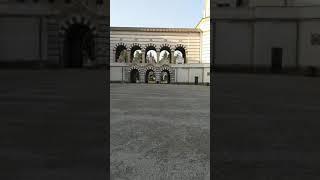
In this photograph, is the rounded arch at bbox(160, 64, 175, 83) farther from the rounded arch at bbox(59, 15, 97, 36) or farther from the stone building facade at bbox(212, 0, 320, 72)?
the rounded arch at bbox(59, 15, 97, 36)

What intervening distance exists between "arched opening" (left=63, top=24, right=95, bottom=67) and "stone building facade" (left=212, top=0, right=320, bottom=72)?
0.16 meters

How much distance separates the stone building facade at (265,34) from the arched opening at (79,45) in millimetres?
156

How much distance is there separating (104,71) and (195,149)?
22.3 inches

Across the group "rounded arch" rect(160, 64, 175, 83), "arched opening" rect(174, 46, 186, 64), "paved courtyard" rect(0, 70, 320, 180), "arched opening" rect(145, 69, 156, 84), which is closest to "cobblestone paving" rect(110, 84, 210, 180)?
"paved courtyard" rect(0, 70, 320, 180)

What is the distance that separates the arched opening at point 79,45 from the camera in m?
0.46

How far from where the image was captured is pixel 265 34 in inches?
25.0

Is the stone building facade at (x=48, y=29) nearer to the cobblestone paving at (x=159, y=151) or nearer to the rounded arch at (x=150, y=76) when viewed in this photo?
the cobblestone paving at (x=159, y=151)

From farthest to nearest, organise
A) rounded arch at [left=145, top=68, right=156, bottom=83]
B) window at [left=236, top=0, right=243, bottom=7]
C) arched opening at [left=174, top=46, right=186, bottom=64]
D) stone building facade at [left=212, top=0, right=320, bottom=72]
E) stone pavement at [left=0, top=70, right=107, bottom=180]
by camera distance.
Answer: rounded arch at [left=145, top=68, right=156, bottom=83], arched opening at [left=174, top=46, right=186, bottom=64], window at [left=236, top=0, right=243, bottom=7], stone building facade at [left=212, top=0, right=320, bottom=72], stone pavement at [left=0, top=70, right=107, bottom=180]

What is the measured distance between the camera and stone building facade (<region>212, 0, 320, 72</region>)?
0.57 metres

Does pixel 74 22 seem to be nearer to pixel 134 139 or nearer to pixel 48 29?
pixel 48 29

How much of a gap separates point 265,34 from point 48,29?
321 mm

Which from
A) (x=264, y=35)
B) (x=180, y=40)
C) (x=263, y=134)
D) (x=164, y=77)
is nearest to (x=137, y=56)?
(x=164, y=77)

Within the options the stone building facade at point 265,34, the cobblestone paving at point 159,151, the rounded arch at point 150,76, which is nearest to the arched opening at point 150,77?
the rounded arch at point 150,76

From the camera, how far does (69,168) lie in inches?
27.6
